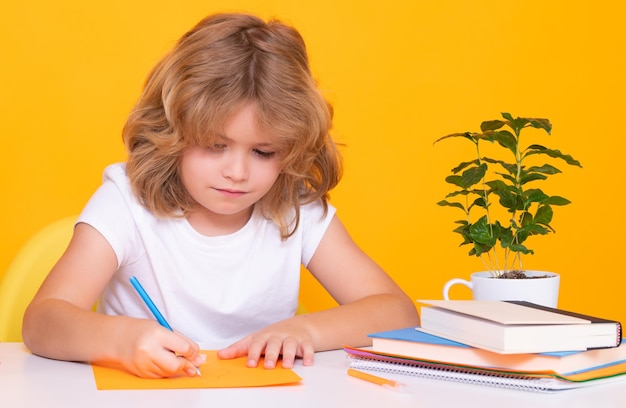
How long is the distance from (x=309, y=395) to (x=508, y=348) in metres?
0.22

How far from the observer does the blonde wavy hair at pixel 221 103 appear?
1404 millimetres

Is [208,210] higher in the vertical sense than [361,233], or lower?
lower

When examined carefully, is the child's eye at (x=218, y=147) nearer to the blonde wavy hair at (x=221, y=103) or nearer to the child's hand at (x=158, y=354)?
the blonde wavy hair at (x=221, y=103)

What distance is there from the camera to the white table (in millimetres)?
957

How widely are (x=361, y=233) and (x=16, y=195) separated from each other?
2.83ft

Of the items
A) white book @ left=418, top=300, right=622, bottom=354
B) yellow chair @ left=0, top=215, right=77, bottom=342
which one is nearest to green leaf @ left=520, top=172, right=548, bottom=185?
white book @ left=418, top=300, right=622, bottom=354

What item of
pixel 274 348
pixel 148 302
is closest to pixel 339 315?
pixel 274 348

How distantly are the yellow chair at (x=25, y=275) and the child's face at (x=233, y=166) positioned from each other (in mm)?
330

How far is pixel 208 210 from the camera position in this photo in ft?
5.30

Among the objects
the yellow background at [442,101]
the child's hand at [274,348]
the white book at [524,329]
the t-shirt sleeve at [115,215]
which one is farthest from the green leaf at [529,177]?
the yellow background at [442,101]

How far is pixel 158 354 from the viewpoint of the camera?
1.06 m

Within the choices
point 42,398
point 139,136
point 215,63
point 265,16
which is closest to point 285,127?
point 215,63

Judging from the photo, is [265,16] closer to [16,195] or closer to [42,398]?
[16,195]

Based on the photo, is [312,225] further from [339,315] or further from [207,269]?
[339,315]
